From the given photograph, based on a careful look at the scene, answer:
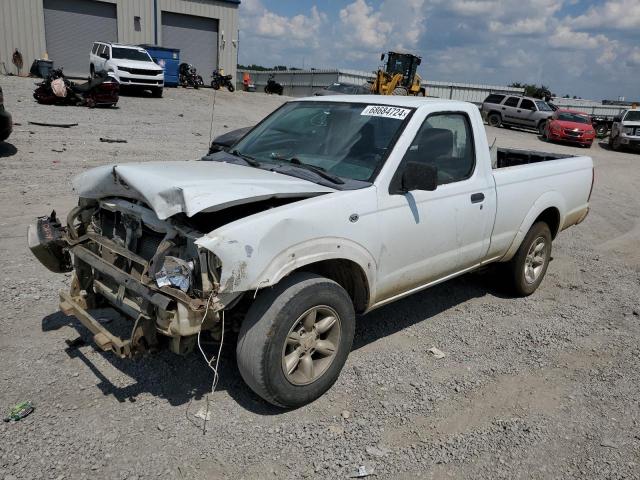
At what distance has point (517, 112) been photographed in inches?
1091

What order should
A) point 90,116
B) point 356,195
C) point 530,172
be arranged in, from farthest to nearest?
1. point 90,116
2. point 530,172
3. point 356,195

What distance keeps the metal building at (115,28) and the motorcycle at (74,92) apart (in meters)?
10.8

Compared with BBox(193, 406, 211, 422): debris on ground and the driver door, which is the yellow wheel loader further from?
BBox(193, 406, 211, 422): debris on ground

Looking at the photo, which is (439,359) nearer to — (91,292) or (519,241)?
(519,241)

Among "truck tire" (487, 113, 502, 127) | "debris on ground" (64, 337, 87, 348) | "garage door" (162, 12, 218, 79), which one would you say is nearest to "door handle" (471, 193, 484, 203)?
"debris on ground" (64, 337, 87, 348)

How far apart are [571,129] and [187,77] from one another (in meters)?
19.8

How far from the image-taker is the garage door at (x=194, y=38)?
30.6m

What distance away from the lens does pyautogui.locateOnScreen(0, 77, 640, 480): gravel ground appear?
116 inches

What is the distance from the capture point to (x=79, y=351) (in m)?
3.86

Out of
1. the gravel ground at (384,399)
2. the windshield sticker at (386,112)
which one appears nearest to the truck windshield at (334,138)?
the windshield sticker at (386,112)

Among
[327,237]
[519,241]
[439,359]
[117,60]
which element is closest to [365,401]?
[439,359]

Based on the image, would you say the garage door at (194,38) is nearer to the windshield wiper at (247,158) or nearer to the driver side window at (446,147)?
the windshield wiper at (247,158)

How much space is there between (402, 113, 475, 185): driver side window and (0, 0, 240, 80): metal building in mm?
26966

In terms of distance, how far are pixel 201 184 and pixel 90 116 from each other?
14121mm
